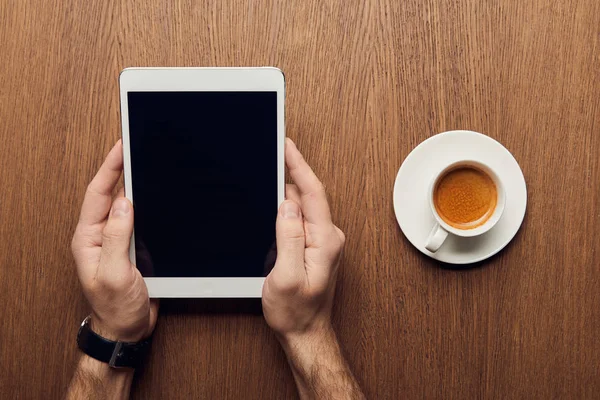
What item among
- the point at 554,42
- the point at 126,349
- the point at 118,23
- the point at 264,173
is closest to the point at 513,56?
the point at 554,42

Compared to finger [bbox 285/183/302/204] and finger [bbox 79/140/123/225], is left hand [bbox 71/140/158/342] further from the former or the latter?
finger [bbox 285/183/302/204]

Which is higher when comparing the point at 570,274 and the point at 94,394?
the point at 570,274

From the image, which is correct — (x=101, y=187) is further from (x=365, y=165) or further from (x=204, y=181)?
(x=365, y=165)

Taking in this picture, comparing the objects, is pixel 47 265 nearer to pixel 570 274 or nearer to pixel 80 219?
pixel 80 219

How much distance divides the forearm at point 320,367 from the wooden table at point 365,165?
0.05 metres

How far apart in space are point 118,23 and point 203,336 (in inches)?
15.9

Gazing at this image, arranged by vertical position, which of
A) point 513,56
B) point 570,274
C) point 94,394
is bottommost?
point 94,394

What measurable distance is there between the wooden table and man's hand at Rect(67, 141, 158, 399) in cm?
5

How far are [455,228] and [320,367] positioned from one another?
0.75 ft

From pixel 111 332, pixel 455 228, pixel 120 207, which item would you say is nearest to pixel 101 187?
pixel 120 207

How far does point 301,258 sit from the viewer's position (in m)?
0.56

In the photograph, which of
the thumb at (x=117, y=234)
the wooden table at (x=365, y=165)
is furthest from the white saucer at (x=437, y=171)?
the thumb at (x=117, y=234)

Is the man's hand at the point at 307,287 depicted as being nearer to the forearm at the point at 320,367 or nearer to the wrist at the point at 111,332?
the forearm at the point at 320,367

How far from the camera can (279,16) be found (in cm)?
61
